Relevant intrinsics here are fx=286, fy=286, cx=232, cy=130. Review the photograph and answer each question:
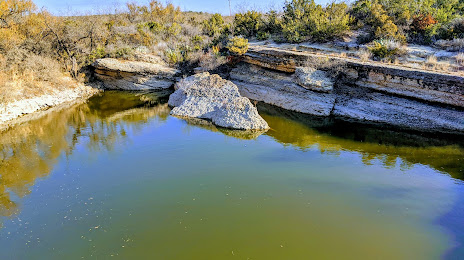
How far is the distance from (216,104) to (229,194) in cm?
730

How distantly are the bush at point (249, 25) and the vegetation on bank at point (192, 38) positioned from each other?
0.27 ft

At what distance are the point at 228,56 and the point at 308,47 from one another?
524 cm

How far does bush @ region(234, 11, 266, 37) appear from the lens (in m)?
24.6

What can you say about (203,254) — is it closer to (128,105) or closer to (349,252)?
(349,252)

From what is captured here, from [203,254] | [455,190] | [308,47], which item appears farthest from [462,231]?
[308,47]

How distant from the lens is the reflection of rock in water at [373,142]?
934cm

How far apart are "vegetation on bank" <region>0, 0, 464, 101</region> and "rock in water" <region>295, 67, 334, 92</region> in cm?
326

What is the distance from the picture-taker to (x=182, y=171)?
332 inches

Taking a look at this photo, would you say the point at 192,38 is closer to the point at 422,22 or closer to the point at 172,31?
the point at 172,31

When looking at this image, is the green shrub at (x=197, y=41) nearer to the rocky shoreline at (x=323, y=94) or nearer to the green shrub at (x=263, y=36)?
the green shrub at (x=263, y=36)

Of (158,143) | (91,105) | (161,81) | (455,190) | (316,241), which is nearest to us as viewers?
(316,241)

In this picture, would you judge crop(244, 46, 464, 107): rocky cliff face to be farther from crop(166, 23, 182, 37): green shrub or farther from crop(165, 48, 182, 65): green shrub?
crop(166, 23, 182, 37): green shrub

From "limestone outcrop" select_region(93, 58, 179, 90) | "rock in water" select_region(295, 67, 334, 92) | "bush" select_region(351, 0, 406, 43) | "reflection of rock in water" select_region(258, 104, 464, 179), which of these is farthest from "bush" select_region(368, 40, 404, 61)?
"limestone outcrop" select_region(93, 58, 179, 90)

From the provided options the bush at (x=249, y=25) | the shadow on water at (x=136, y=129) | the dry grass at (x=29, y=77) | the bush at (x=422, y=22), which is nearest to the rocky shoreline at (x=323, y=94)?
the dry grass at (x=29, y=77)
